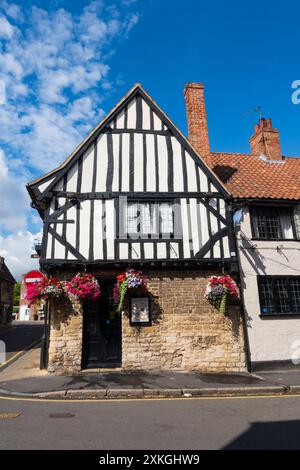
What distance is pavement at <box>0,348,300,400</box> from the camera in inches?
281

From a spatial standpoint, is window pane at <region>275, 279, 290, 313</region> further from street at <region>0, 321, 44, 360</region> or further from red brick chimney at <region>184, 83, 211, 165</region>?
street at <region>0, 321, 44, 360</region>

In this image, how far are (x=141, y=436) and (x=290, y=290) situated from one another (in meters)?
7.72

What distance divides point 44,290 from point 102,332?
7.08 ft

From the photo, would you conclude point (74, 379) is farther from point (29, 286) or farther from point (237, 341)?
point (237, 341)

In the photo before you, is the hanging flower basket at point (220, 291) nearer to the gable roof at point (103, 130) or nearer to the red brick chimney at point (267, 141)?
the gable roof at point (103, 130)

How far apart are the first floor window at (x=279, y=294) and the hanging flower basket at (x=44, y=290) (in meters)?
6.29

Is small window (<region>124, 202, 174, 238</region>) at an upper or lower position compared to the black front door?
upper

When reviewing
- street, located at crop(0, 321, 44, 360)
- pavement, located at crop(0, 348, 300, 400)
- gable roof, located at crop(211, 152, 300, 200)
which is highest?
gable roof, located at crop(211, 152, 300, 200)

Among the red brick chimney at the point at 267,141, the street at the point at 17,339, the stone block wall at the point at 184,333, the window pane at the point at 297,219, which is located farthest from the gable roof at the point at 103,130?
the street at the point at 17,339

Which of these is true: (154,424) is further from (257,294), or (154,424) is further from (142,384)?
(257,294)

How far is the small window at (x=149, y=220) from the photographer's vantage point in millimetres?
10359

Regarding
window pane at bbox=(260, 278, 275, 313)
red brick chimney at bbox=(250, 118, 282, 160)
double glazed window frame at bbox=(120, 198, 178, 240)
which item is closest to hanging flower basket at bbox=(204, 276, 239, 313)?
window pane at bbox=(260, 278, 275, 313)

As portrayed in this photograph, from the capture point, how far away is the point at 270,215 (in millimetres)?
11375

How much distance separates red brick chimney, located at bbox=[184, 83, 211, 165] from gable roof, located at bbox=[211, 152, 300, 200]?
96 cm
